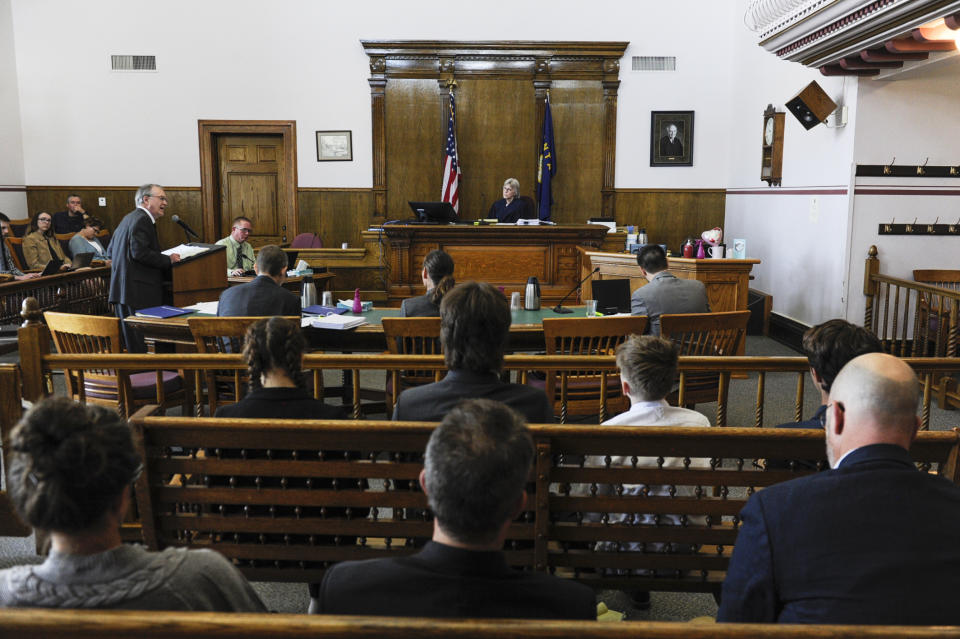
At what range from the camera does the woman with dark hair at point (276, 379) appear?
2.28 meters

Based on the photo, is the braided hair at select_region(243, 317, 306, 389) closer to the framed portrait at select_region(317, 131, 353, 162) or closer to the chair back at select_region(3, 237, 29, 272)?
the chair back at select_region(3, 237, 29, 272)

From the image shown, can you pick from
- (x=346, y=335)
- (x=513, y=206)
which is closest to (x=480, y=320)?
(x=346, y=335)

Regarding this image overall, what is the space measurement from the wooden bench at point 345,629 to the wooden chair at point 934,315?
5.08 m

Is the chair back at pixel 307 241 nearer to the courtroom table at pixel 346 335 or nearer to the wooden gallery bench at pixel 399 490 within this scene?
the courtroom table at pixel 346 335

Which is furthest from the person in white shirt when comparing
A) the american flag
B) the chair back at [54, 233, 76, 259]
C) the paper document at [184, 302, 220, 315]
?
the chair back at [54, 233, 76, 259]

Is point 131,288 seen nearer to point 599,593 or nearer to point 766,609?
point 599,593

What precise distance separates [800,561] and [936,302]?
20.7 ft

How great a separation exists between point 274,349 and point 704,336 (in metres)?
2.52

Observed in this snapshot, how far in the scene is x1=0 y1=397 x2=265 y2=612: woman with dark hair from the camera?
3.66 ft

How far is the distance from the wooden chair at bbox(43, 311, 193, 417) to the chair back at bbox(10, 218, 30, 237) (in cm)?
691

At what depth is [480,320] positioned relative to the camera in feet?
7.39

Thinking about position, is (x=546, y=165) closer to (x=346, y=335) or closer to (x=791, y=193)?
(x=791, y=193)

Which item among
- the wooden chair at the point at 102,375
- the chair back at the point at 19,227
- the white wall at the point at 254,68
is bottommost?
the wooden chair at the point at 102,375

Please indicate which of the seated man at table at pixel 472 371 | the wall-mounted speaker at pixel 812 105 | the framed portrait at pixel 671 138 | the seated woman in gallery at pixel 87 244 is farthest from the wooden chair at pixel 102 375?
the framed portrait at pixel 671 138
